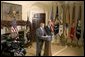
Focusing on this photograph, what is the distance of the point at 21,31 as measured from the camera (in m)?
2.63

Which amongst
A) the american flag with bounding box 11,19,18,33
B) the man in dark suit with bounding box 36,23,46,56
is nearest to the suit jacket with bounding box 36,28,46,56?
the man in dark suit with bounding box 36,23,46,56

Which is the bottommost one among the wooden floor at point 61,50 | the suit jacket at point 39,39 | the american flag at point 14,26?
the wooden floor at point 61,50

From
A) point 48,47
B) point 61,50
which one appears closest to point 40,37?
point 48,47

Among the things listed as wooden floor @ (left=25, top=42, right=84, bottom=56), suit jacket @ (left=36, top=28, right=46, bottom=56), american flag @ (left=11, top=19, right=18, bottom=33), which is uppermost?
american flag @ (left=11, top=19, right=18, bottom=33)

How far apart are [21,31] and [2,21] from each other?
0.28m

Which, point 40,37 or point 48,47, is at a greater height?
point 40,37

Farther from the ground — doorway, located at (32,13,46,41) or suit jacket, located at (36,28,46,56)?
doorway, located at (32,13,46,41)

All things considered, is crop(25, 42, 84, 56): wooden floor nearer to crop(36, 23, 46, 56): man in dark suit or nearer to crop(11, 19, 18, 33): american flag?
crop(36, 23, 46, 56): man in dark suit

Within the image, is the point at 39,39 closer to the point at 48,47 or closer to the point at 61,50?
the point at 48,47

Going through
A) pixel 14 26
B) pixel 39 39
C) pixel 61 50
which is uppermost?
pixel 14 26

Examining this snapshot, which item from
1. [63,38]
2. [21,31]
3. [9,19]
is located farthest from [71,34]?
[9,19]

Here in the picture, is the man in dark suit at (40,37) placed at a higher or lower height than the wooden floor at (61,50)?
higher

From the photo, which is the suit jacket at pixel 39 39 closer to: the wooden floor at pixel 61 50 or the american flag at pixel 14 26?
the wooden floor at pixel 61 50

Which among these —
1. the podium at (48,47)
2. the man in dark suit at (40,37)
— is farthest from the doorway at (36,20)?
the podium at (48,47)
